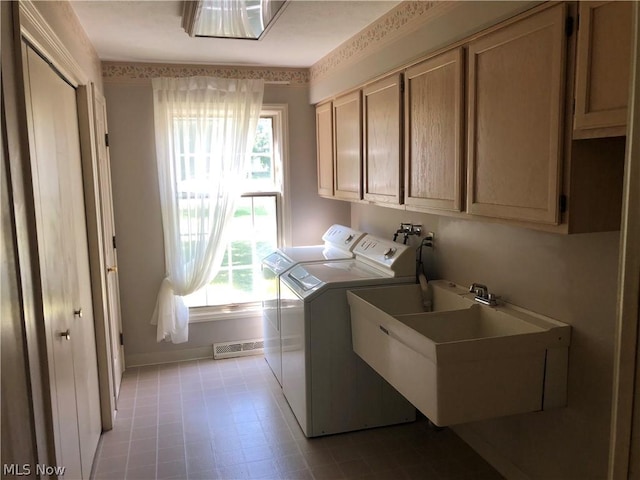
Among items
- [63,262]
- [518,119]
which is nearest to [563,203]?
[518,119]

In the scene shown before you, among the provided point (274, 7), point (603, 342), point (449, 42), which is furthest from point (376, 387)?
point (274, 7)

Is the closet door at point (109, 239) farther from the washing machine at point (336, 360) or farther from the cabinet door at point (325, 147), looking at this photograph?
the cabinet door at point (325, 147)

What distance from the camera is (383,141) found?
116 inches

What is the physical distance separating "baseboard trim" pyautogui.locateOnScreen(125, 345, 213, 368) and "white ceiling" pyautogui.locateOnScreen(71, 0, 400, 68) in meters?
2.34

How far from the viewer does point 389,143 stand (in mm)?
2867

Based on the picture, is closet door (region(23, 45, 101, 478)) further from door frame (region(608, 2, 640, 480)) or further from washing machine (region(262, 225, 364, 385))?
door frame (region(608, 2, 640, 480))

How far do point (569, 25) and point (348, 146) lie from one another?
2.02 m

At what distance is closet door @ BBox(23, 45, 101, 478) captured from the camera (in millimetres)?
1727

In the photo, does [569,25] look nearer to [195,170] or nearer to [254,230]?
[195,170]

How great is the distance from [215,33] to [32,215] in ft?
6.13

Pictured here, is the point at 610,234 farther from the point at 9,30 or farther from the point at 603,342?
the point at 9,30

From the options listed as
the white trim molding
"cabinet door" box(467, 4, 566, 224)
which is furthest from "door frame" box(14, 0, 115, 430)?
"cabinet door" box(467, 4, 566, 224)

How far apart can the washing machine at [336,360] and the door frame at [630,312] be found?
2101 mm

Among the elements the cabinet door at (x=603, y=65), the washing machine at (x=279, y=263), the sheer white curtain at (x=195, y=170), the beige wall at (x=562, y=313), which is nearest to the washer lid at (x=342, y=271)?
the washing machine at (x=279, y=263)
